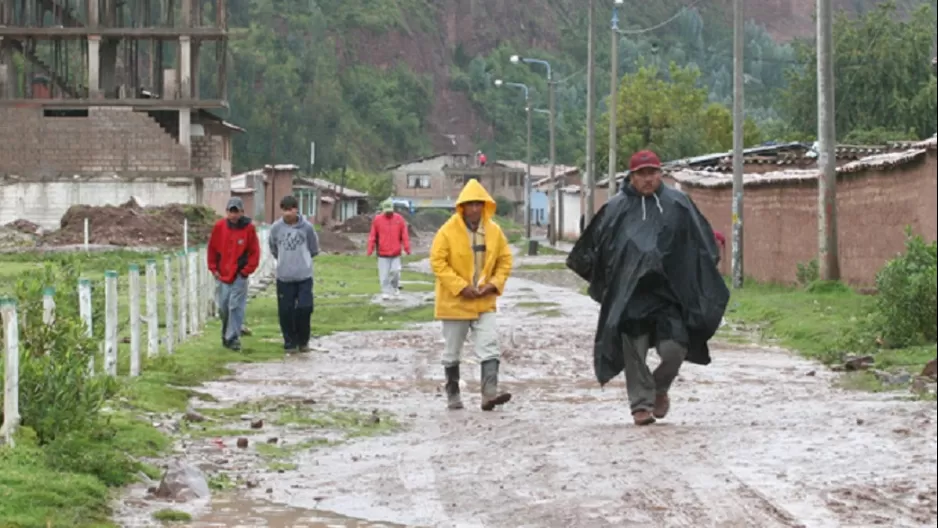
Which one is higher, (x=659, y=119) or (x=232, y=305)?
(x=659, y=119)

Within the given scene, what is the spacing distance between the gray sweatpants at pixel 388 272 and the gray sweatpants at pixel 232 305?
35.0ft

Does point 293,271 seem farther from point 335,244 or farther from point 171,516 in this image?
point 335,244

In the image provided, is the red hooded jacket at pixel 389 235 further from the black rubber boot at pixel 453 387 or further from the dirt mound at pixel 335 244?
the dirt mound at pixel 335 244

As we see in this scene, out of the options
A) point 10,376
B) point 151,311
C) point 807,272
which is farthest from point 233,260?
point 807,272

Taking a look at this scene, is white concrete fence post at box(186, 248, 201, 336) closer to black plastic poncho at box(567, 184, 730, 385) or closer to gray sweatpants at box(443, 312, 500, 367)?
gray sweatpants at box(443, 312, 500, 367)

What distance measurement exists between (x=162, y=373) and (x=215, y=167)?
50.7 metres

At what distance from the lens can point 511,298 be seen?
32812 mm

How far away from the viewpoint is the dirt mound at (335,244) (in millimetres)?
67500

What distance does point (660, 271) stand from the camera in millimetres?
12016

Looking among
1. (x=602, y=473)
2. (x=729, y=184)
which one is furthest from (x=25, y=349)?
(x=729, y=184)

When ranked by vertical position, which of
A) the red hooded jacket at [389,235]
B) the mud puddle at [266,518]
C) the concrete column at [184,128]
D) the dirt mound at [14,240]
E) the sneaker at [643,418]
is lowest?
the mud puddle at [266,518]

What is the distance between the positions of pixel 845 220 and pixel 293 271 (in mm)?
11689

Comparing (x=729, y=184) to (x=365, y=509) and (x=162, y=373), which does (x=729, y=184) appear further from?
(x=365, y=509)

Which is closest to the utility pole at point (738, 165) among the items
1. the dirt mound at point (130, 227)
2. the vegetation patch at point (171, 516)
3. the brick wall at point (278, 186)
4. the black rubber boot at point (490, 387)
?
the black rubber boot at point (490, 387)
